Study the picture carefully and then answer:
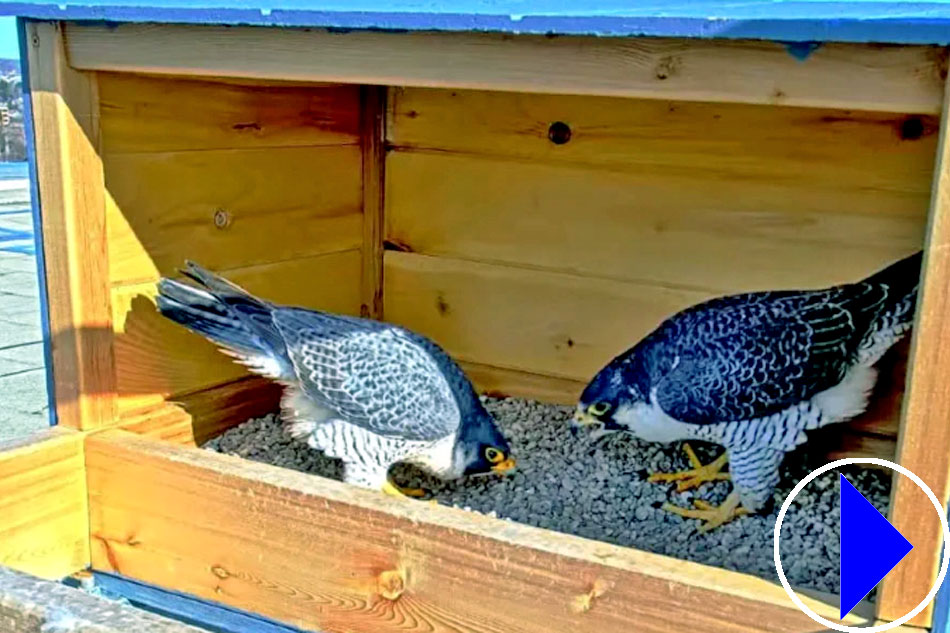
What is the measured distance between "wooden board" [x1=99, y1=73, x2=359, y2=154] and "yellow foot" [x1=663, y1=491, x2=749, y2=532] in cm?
103

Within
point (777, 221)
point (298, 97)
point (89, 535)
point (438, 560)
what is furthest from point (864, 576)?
point (298, 97)

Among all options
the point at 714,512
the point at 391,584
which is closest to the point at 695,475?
the point at 714,512

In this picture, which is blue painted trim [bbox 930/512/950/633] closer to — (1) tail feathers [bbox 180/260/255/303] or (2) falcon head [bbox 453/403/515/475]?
(2) falcon head [bbox 453/403/515/475]

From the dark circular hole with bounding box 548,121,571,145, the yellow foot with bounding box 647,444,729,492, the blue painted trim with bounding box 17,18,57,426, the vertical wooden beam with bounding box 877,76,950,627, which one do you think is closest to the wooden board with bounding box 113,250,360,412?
the blue painted trim with bounding box 17,18,57,426

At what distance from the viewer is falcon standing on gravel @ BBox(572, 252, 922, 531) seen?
166 cm

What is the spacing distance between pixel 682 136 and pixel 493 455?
69cm

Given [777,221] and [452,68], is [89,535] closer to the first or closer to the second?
[452,68]

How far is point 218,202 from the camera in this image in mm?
1906

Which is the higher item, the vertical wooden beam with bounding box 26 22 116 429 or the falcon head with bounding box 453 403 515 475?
the vertical wooden beam with bounding box 26 22 116 429

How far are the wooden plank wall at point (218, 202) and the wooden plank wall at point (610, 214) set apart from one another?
0.13m

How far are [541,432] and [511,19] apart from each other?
1127mm

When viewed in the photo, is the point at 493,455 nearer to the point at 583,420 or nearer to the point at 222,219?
the point at 583,420

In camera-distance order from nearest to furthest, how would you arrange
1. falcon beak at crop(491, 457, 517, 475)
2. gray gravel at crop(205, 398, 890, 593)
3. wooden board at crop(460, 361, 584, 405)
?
gray gravel at crop(205, 398, 890, 593) → falcon beak at crop(491, 457, 517, 475) → wooden board at crop(460, 361, 584, 405)

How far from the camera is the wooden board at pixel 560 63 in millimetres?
983
